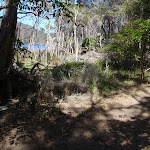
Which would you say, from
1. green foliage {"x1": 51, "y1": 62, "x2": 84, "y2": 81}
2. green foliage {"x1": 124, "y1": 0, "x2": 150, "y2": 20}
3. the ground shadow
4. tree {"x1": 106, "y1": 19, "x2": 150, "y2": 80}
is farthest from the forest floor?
green foliage {"x1": 124, "y1": 0, "x2": 150, "y2": 20}

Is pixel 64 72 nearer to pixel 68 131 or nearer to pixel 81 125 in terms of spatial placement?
pixel 81 125

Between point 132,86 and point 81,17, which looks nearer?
point 132,86

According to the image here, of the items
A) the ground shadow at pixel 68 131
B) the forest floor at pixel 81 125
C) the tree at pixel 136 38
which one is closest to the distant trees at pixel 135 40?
the tree at pixel 136 38

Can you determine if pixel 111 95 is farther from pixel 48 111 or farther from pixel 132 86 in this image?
pixel 48 111

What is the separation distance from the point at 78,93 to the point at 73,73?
106 centimetres

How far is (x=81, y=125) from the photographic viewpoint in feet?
13.5

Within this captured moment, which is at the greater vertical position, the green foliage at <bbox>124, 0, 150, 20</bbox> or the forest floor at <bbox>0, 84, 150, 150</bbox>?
the green foliage at <bbox>124, 0, 150, 20</bbox>

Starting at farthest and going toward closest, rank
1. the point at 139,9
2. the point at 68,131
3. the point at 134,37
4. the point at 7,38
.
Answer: the point at 139,9 → the point at 134,37 → the point at 7,38 → the point at 68,131

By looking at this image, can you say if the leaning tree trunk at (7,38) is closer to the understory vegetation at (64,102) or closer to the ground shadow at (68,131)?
the understory vegetation at (64,102)

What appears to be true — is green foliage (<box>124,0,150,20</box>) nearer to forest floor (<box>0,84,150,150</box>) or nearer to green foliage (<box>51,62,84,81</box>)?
green foliage (<box>51,62,84,81</box>)

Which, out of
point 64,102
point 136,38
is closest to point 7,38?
point 64,102

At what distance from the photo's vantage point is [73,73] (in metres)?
7.04

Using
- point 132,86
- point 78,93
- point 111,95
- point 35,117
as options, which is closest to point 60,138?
point 35,117

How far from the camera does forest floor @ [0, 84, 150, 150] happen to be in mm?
3137
